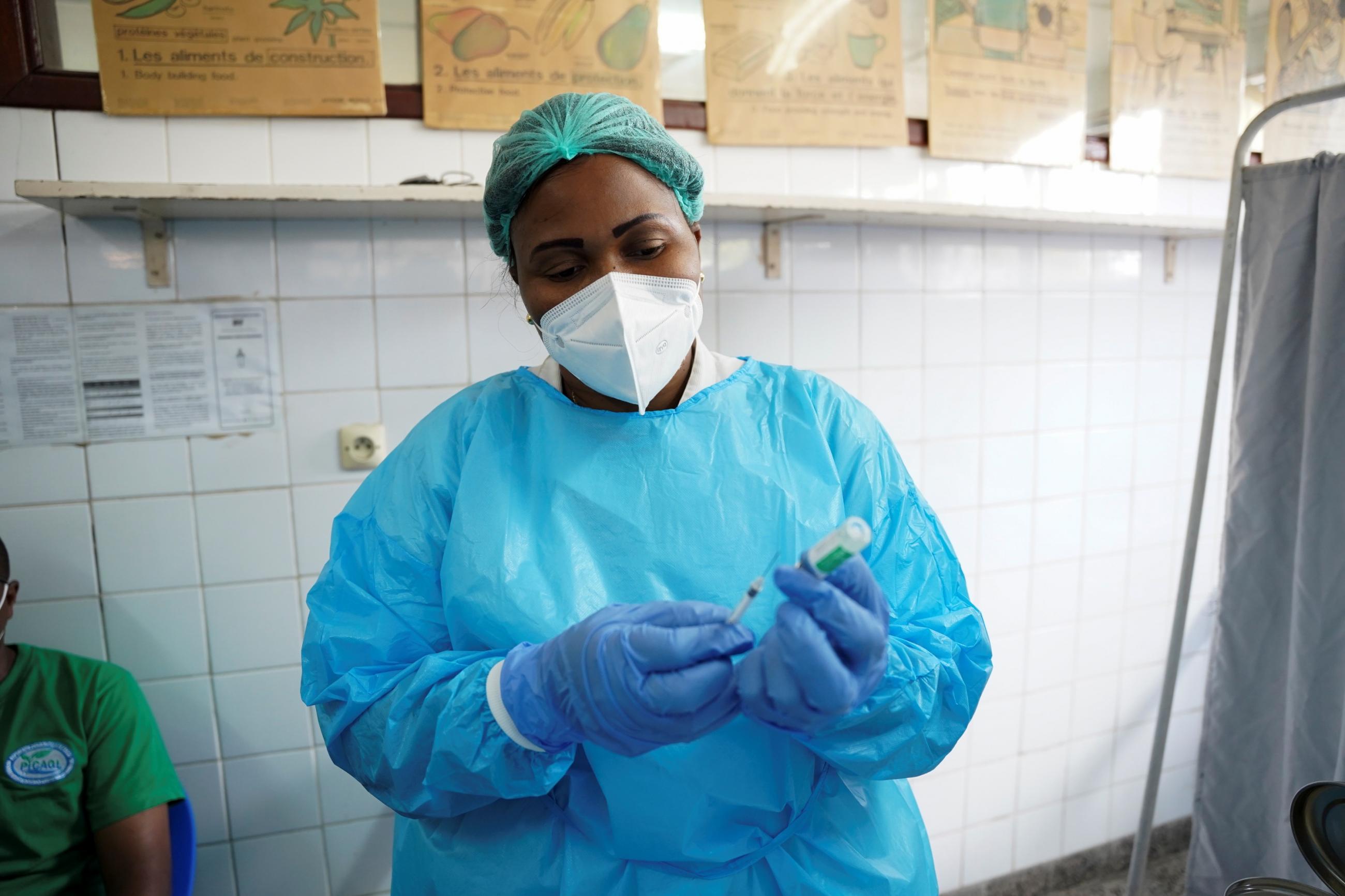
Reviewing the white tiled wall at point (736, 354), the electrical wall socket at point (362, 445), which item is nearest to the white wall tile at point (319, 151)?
the white tiled wall at point (736, 354)

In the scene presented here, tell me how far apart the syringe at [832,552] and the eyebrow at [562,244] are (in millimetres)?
468

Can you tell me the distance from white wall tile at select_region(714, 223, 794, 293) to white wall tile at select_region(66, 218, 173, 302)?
109 centimetres

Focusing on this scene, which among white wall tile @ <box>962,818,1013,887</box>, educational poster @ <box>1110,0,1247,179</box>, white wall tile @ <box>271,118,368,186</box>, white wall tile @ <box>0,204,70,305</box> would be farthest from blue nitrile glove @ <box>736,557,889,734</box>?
educational poster @ <box>1110,0,1247,179</box>

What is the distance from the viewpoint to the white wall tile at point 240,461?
1.56 metres

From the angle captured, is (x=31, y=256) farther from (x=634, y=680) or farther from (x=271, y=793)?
(x=634, y=680)

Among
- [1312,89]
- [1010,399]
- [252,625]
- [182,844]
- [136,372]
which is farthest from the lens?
[1010,399]

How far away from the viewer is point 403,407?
1641 mm

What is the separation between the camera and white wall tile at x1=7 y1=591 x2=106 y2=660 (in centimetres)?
151

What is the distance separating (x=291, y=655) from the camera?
165cm

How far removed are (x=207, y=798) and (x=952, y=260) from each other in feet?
6.71

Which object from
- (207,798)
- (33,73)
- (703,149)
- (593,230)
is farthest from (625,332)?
(207,798)

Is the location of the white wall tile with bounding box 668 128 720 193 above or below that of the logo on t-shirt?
above

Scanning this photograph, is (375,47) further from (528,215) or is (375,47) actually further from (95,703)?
(95,703)

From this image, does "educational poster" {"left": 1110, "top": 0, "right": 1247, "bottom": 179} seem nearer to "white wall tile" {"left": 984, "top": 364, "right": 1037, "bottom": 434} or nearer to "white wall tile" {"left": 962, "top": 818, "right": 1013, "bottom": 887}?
"white wall tile" {"left": 984, "top": 364, "right": 1037, "bottom": 434}
